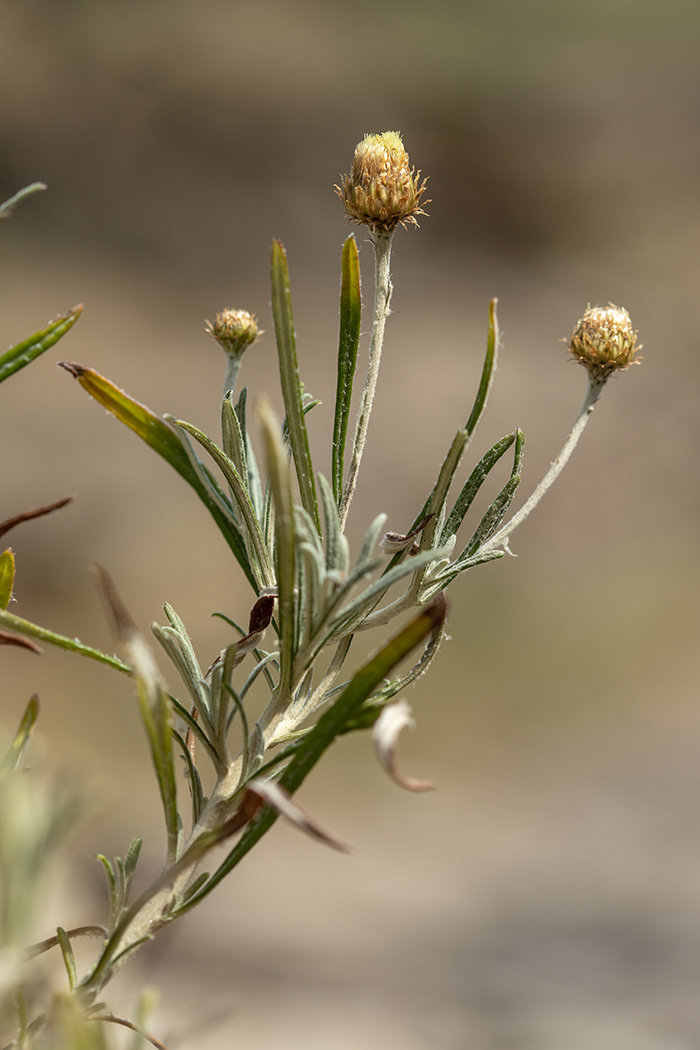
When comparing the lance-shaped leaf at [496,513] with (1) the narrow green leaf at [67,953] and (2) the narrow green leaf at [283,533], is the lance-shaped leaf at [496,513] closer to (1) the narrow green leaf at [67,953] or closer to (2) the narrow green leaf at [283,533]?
(2) the narrow green leaf at [283,533]

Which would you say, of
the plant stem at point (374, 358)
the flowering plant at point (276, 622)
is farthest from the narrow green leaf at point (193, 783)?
→ the plant stem at point (374, 358)

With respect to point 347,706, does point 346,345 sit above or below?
above

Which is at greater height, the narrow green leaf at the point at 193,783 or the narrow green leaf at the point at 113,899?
the narrow green leaf at the point at 193,783

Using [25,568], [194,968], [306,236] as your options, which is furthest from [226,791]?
[306,236]

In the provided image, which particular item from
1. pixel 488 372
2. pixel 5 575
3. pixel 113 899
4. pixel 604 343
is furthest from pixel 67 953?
pixel 604 343

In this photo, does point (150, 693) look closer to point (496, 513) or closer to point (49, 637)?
point (49, 637)

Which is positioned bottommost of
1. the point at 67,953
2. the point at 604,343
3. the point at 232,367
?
the point at 67,953

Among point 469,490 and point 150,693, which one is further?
point 469,490
